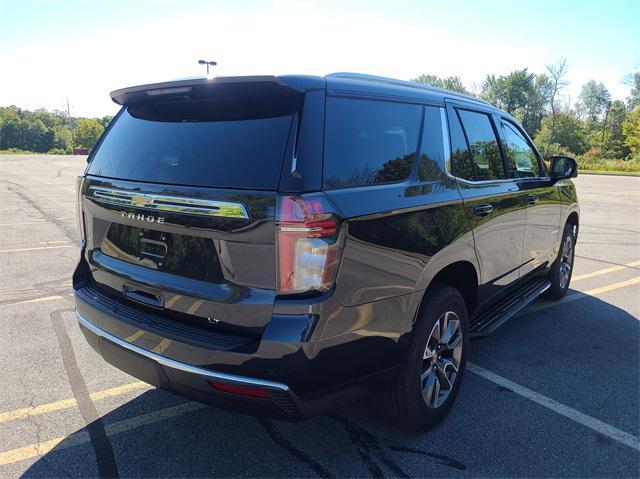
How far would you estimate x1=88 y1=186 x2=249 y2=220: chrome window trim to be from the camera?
2.14 m

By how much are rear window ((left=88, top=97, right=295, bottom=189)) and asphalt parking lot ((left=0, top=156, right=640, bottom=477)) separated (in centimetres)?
143

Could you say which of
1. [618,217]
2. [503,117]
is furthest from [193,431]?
[618,217]

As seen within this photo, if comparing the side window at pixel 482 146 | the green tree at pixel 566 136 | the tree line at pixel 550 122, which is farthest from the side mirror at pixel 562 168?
the green tree at pixel 566 136

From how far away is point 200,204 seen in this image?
221cm

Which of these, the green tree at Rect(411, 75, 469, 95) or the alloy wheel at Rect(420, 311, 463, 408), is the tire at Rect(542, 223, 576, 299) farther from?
the green tree at Rect(411, 75, 469, 95)

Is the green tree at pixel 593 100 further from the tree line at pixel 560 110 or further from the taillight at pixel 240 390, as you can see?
the taillight at pixel 240 390

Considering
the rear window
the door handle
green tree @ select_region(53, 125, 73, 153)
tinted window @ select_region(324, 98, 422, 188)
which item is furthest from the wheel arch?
green tree @ select_region(53, 125, 73, 153)

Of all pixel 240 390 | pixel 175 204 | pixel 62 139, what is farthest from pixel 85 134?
pixel 240 390

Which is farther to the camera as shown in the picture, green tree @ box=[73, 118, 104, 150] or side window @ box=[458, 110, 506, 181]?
green tree @ box=[73, 118, 104, 150]

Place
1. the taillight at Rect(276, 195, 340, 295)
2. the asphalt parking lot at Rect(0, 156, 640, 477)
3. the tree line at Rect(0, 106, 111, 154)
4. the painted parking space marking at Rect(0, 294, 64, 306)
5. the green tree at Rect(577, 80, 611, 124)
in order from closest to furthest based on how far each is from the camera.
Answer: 1. the taillight at Rect(276, 195, 340, 295)
2. the asphalt parking lot at Rect(0, 156, 640, 477)
3. the painted parking space marking at Rect(0, 294, 64, 306)
4. the green tree at Rect(577, 80, 611, 124)
5. the tree line at Rect(0, 106, 111, 154)

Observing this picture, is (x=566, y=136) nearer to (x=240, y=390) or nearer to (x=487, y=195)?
(x=487, y=195)

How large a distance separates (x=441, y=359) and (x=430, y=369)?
0.14 meters

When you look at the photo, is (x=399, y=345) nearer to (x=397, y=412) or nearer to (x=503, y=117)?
(x=397, y=412)

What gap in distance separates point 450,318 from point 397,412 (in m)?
0.69
